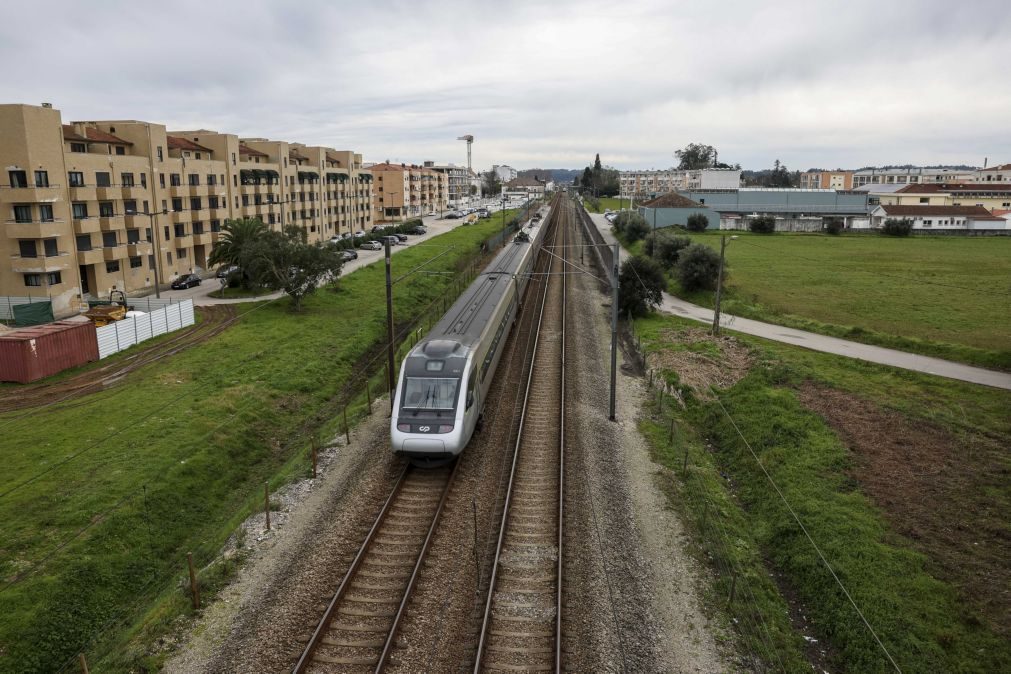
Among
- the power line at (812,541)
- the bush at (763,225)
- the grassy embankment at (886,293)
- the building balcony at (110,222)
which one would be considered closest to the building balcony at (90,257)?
the building balcony at (110,222)

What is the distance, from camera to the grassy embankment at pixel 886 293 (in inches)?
1331

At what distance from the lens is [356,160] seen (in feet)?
310

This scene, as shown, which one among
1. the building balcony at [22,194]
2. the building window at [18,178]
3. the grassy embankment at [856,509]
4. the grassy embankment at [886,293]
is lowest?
the grassy embankment at [856,509]

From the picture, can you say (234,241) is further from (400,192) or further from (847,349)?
(400,192)

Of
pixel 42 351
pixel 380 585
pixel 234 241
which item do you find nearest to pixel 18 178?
pixel 234 241

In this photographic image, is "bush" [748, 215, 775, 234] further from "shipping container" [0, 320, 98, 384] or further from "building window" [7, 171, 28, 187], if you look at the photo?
"shipping container" [0, 320, 98, 384]

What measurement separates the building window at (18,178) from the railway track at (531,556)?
34159 millimetres

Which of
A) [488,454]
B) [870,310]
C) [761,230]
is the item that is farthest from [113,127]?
[761,230]

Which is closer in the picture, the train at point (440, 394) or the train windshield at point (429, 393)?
the train at point (440, 394)

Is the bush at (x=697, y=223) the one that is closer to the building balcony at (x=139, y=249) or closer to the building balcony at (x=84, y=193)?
the building balcony at (x=139, y=249)

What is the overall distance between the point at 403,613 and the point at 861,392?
21.2 metres

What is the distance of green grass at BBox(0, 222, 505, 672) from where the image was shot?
13555 mm

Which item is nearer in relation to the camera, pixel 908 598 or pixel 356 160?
pixel 908 598

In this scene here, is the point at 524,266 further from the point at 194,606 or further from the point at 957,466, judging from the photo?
the point at 194,606
